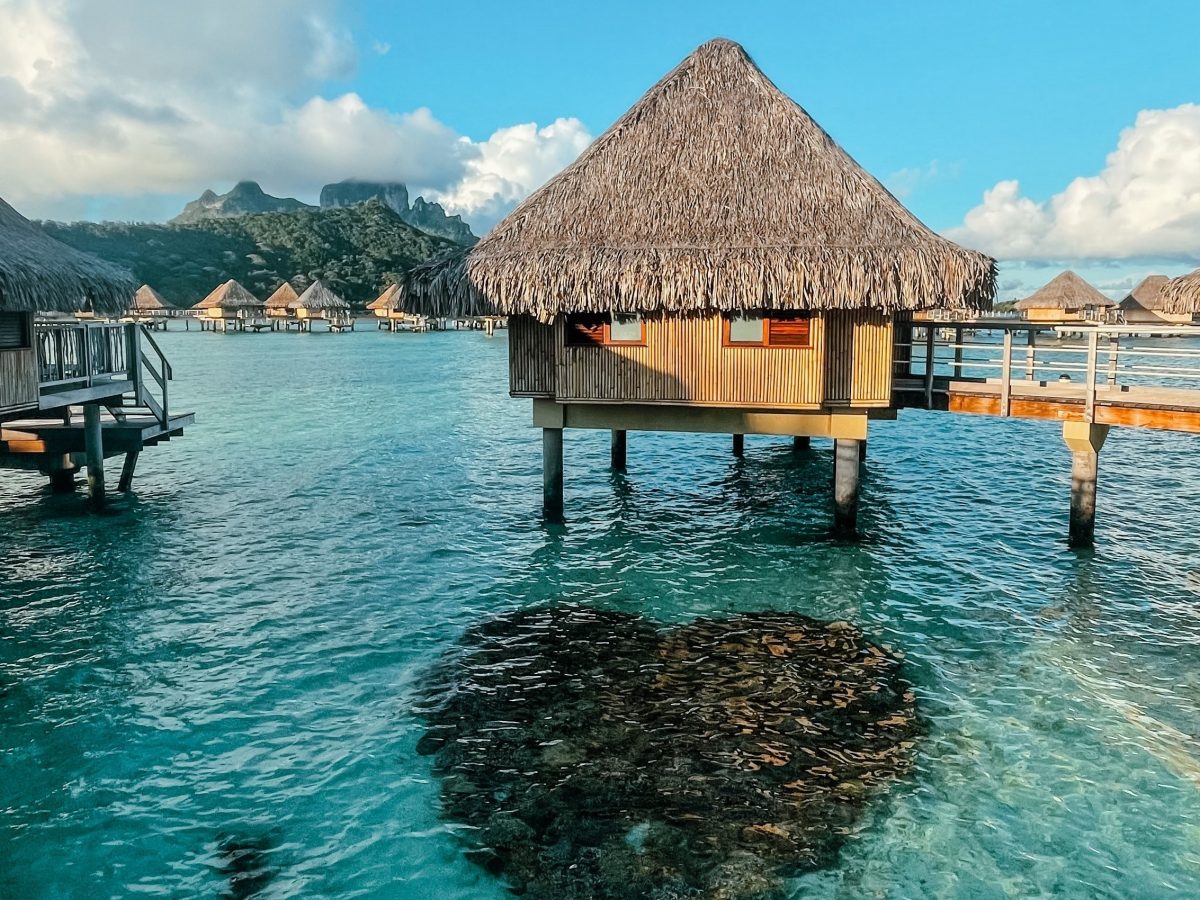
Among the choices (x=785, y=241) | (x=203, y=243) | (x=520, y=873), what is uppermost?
(x=203, y=243)

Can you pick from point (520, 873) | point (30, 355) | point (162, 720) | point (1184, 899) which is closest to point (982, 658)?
point (1184, 899)

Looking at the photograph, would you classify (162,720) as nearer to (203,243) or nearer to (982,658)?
(982,658)

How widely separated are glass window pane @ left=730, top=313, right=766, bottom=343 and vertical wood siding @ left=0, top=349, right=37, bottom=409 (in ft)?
38.4

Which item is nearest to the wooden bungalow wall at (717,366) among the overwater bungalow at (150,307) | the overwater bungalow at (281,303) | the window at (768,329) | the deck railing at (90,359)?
the window at (768,329)

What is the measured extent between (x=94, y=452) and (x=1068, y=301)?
6913 cm

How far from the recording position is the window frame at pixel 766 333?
14141mm

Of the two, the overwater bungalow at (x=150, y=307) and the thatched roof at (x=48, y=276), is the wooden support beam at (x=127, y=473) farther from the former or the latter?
the overwater bungalow at (x=150, y=307)

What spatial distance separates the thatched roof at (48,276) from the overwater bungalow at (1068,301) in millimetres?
65816

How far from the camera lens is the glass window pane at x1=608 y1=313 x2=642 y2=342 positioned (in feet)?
48.2

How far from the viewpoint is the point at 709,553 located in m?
14.9

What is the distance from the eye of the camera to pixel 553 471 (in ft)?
54.6

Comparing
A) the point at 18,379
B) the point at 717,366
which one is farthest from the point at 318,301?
the point at 717,366

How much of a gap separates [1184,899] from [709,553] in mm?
8929

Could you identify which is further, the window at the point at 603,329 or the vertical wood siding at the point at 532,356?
the vertical wood siding at the point at 532,356
